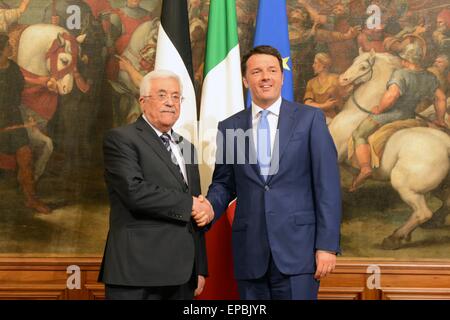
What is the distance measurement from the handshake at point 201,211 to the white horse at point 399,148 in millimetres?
1888

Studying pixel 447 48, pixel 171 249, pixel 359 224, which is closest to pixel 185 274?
pixel 171 249

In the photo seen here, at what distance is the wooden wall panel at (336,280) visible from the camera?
4918 mm

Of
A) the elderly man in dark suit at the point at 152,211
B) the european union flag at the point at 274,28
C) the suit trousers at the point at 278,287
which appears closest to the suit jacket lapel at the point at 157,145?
the elderly man in dark suit at the point at 152,211

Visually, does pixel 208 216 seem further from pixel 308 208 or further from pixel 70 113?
pixel 70 113

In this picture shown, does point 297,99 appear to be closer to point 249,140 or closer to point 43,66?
point 249,140

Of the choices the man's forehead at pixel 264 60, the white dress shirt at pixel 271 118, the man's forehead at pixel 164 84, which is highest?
the man's forehead at pixel 264 60

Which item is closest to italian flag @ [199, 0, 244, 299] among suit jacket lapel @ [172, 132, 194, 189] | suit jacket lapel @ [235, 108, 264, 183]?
suit jacket lapel @ [172, 132, 194, 189]

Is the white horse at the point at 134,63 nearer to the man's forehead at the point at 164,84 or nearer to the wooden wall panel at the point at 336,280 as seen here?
the wooden wall panel at the point at 336,280

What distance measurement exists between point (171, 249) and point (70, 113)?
87.1 inches

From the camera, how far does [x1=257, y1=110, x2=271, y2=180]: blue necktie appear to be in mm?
3449

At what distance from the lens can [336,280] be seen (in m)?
4.95

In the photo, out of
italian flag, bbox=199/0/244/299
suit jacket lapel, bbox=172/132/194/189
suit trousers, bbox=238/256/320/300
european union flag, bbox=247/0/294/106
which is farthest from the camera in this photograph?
european union flag, bbox=247/0/294/106

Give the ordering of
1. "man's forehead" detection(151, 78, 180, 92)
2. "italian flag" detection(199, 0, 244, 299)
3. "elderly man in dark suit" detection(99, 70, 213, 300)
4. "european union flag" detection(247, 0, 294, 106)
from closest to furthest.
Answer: "elderly man in dark suit" detection(99, 70, 213, 300) → "man's forehead" detection(151, 78, 180, 92) → "italian flag" detection(199, 0, 244, 299) → "european union flag" detection(247, 0, 294, 106)

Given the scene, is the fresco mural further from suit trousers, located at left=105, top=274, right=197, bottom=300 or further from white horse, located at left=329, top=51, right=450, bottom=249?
suit trousers, located at left=105, top=274, right=197, bottom=300
